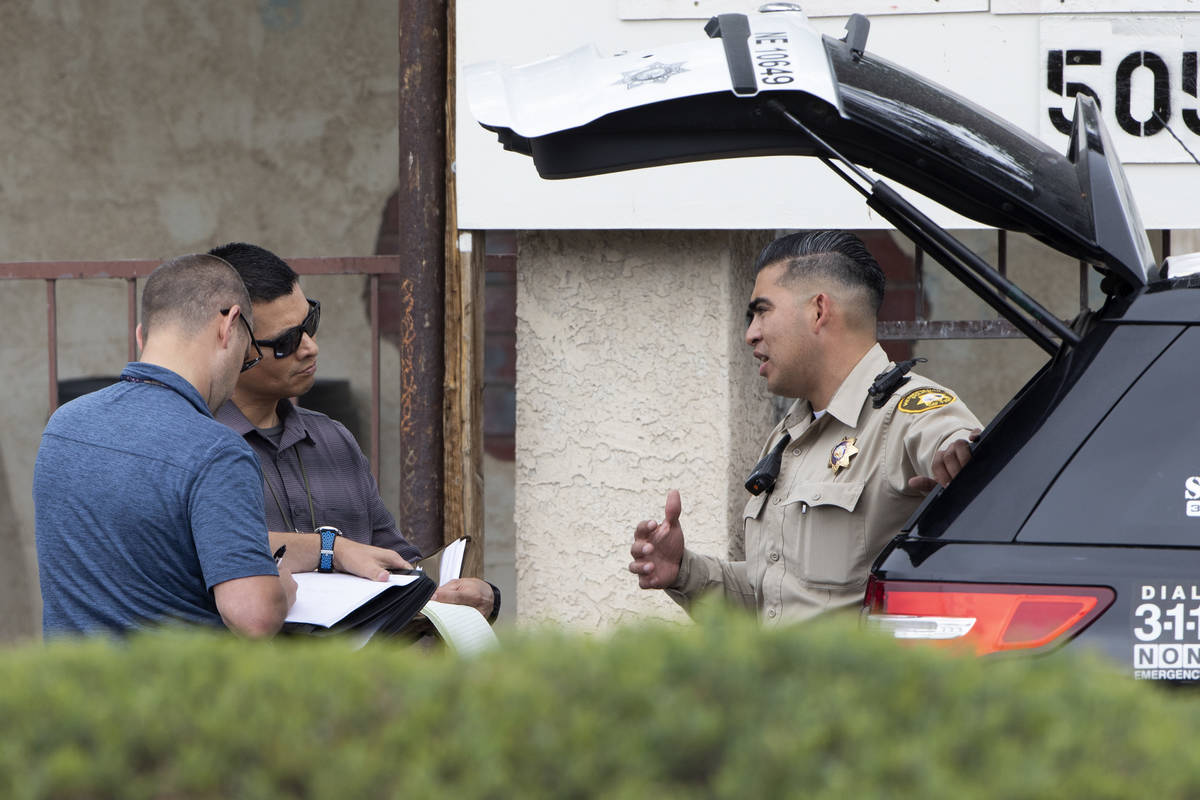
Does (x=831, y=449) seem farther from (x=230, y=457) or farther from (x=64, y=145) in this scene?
(x=64, y=145)

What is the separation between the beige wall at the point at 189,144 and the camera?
6.04 meters

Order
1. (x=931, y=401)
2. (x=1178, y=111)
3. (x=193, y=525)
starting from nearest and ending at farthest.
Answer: (x=193, y=525) < (x=931, y=401) < (x=1178, y=111)

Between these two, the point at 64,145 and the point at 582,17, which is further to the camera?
the point at 64,145

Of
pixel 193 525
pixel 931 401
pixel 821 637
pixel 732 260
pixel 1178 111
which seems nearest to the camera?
pixel 821 637

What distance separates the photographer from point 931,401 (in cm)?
299

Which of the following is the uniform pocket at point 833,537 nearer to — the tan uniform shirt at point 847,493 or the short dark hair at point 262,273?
the tan uniform shirt at point 847,493

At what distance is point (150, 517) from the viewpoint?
2414 mm

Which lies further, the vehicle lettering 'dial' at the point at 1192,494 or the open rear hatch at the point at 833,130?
the open rear hatch at the point at 833,130

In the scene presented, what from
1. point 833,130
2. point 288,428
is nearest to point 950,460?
point 833,130

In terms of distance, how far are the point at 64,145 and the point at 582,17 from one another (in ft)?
9.86

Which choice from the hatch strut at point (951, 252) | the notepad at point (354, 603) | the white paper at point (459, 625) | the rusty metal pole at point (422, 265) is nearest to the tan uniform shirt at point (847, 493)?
the hatch strut at point (951, 252)

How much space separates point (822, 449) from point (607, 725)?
1999 millimetres

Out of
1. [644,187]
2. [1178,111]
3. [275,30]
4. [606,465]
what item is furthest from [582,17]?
[275,30]

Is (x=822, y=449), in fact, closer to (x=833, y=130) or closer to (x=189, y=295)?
(x=833, y=130)
